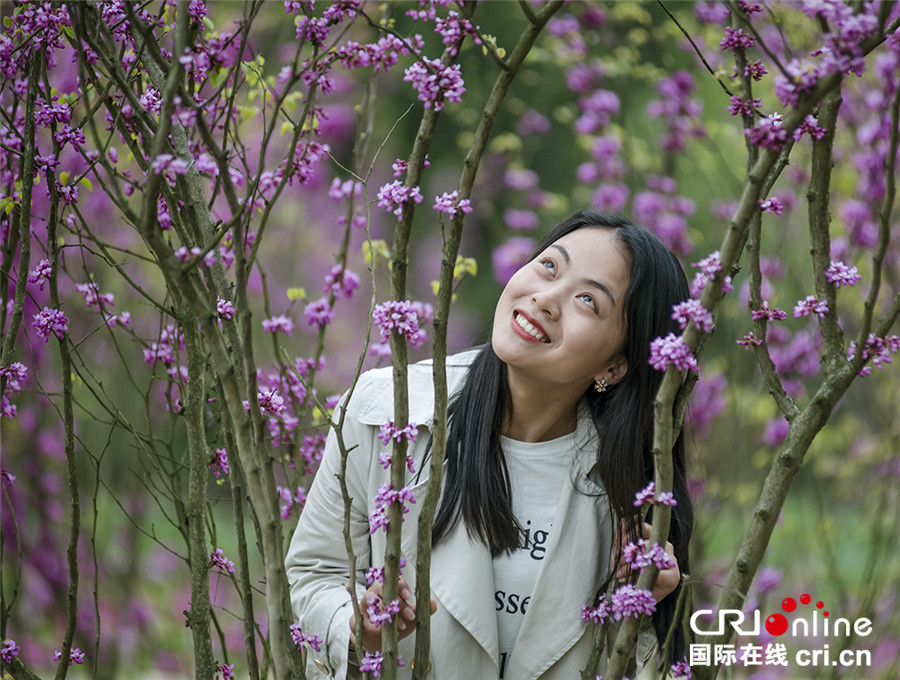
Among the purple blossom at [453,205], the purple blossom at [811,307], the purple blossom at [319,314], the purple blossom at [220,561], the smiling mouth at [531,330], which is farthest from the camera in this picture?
the purple blossom at [319,314]

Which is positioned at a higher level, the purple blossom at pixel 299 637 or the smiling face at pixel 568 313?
the smiling face at pixel 568 313

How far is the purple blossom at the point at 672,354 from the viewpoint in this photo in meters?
1.23

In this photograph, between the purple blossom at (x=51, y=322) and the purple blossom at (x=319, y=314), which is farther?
the purple blossom at (x=319, y=314)

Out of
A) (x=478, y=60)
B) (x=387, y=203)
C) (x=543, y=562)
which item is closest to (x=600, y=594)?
(x=543, y=562)

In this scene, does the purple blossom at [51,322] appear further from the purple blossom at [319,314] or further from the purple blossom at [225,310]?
the purple blossom at [319,314]

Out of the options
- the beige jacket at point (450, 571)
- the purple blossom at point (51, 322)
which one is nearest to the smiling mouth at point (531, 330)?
the beige jacket at point (450, 571)

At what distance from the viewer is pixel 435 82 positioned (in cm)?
131

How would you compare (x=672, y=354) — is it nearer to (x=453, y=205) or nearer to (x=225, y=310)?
(x=453, y=205)

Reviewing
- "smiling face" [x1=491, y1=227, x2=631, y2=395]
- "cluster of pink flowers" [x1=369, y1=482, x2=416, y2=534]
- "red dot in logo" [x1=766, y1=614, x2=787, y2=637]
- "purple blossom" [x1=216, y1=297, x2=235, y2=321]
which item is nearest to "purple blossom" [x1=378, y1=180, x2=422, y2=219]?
"purple blossom" [x1=216, y1=297, x2=235, y2=321]

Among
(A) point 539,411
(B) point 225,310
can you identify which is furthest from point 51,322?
(A) point 539,411

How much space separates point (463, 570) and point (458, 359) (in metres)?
0.54

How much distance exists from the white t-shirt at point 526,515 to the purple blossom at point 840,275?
0.71 meters

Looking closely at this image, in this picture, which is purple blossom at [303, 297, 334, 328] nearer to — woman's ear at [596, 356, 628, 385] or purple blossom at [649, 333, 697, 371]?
woman's ear at [596, 356, 628, 385]

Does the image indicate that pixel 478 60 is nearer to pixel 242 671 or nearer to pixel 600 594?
pixel 242 671
